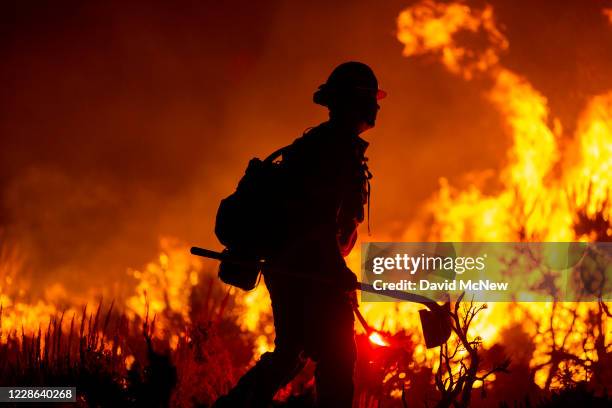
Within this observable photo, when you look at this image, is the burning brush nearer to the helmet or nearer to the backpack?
the backpack

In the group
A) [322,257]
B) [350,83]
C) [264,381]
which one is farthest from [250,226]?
[350,83]

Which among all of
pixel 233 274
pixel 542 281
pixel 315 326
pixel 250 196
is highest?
pixel 542 281

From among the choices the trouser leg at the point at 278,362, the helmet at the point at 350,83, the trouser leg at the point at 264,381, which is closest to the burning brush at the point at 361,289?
the trouser leg at the point at 278,362

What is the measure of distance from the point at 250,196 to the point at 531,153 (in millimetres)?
13934

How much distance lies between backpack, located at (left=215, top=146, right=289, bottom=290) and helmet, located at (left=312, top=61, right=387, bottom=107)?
25.8 inches

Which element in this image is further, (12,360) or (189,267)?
(189,267)

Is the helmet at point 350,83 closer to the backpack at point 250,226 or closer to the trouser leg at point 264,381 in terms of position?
the backpack at point 250,226

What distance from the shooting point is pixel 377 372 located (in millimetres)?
5922

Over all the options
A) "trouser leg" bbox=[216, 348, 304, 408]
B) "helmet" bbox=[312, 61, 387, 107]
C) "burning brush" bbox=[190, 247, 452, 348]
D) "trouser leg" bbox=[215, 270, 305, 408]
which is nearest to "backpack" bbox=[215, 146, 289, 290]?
"burning brush" bbox=[190, 247, 452, 348]

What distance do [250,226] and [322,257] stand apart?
418 mm

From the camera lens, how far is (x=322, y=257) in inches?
155

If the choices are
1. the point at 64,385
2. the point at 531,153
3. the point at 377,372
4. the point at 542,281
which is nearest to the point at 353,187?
the point at 377,372

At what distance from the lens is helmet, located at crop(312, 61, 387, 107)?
418cm

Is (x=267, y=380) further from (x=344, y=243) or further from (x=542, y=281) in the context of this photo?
(x=542, y=281)
